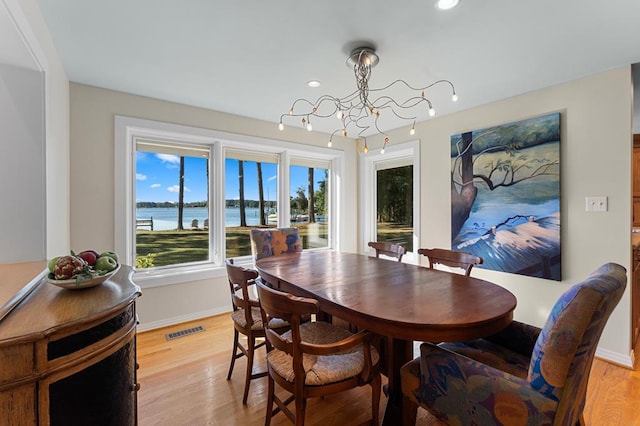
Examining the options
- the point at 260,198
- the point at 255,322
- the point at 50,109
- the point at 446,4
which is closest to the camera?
the point at 446,4

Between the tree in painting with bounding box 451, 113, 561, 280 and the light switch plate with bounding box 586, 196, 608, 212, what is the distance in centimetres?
21

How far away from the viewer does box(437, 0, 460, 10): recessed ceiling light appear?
1.60 m

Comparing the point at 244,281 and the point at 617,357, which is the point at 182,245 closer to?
the point at 244,281

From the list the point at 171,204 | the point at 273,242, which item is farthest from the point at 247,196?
the point at 273,242

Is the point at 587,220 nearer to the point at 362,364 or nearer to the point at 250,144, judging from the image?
the point at 362,364

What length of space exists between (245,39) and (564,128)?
2.85 meters

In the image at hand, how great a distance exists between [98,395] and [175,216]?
8.57 ft

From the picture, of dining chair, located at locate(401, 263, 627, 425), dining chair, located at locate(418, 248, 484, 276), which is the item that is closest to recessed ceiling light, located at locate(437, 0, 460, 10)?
dining chair, located at locate(401, 263, 627, 425)

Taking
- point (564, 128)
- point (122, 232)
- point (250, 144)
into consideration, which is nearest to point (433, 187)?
point (564, 128)

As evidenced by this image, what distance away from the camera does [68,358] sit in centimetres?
89

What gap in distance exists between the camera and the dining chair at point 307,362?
130 centimetres

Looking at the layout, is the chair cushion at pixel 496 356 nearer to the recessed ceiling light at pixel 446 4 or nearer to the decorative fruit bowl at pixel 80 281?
the decorative fruit bowl at pixel 80 281

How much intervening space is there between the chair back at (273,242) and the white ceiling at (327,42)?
4.72ft

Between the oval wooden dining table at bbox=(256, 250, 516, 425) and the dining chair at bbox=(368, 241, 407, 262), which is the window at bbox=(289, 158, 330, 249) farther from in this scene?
the oval wooden dining table at bbox=(256, 250, 516, 425)
